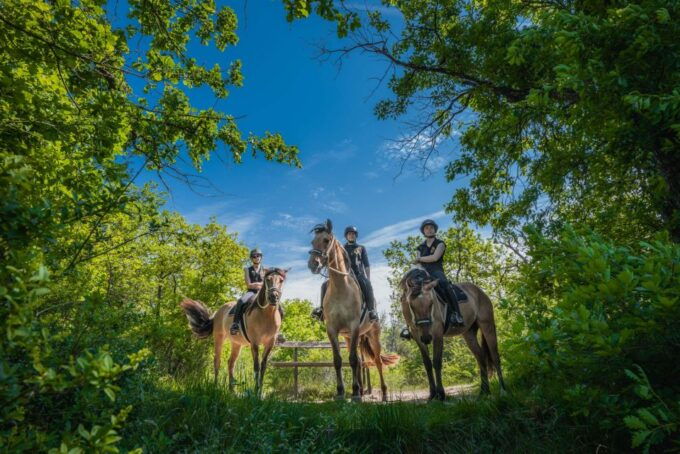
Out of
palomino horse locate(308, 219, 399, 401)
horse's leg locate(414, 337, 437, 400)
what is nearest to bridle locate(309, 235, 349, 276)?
palomino horse locate(308, 219, 399, 401)

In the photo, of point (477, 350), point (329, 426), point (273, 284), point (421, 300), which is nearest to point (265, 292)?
point (273, 284)

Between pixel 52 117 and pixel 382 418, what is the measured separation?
4623 millimetres

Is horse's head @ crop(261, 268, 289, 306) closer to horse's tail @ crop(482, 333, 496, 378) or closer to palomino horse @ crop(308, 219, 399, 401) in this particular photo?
palomino horse @ crop(308, 219, 399, 401)

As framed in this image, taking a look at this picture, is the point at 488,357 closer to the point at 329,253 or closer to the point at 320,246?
the point at 329,253

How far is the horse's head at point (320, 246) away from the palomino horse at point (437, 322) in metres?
1.68

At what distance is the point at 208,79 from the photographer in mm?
5684

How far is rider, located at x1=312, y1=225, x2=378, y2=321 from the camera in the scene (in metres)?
8.17

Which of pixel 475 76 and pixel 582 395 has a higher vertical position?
pixel 475 76

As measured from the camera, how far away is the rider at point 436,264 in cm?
729

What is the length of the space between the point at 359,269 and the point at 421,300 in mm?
2421

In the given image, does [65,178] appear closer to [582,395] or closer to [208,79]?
[208,79]

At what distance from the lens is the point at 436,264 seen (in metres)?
7.61

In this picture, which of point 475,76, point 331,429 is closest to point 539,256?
point 331,429

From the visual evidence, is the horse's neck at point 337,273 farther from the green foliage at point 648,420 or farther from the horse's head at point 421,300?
the green foliage at point 648,420
